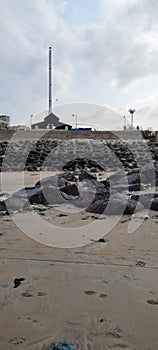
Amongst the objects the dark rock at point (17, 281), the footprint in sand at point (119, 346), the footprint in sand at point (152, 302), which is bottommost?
the footprint in sand at point (119, 346)

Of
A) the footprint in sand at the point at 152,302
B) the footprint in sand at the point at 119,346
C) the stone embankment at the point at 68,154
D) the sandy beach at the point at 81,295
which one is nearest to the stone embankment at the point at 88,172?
the stone embankment at the point at 68,154

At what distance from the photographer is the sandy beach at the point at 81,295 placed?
2.36 meters

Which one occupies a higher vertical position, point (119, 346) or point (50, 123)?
point (50, 123)

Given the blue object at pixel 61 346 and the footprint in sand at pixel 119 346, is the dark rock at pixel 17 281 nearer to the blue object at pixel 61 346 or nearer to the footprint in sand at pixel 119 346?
the blue object at pixel 61 346

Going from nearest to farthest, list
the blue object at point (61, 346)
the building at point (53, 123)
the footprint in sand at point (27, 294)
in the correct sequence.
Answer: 1. the blue object at point (61, 346)
2. the footprint in sand at point (27, 294)
3. the building at point (53, 123)

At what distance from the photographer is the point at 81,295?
9.86ft

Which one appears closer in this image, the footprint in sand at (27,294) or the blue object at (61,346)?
the blue object at (61,346)

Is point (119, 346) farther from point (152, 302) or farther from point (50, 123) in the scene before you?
point (50, 123)

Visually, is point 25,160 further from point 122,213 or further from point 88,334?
point 88,334

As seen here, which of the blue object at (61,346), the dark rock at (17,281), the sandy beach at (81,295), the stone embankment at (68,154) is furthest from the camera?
the stone embankment at (68,154)

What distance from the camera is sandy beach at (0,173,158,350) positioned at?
7.75 feet

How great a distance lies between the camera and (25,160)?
19.3 metres

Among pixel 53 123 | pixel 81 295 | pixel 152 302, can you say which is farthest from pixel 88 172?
pixel 53 123

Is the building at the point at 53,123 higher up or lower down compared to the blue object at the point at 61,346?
higher up
